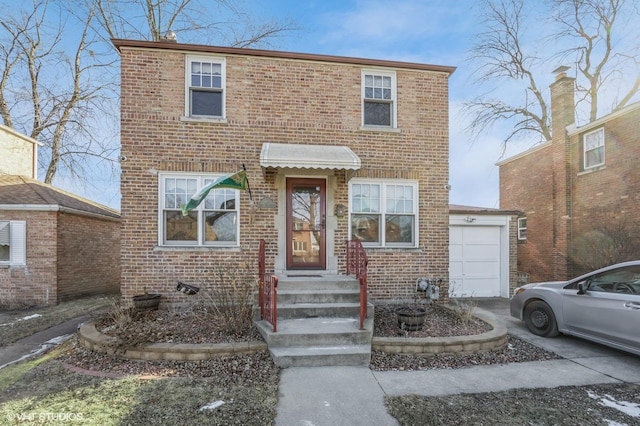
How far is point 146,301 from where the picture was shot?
665 cm

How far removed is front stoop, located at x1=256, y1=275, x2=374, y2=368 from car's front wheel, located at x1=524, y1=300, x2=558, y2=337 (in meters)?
3.29

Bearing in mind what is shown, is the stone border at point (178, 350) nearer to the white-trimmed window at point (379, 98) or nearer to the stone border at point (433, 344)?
the stone border at point (433, 344)

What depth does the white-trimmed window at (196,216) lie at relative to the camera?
Answer: 7277mm

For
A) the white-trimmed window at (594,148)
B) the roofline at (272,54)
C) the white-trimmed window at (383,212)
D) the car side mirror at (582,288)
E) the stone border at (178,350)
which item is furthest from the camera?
the white-trimmed window at (594,148)

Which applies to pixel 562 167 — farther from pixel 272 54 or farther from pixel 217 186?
pixel 217 186

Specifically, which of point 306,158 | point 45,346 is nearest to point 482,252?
point 306,158

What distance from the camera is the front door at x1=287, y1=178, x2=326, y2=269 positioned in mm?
7684

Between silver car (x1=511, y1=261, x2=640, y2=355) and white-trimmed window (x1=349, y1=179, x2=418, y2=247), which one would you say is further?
white-trimmed window (x1=349, y1=179, x2=418, y2=247)

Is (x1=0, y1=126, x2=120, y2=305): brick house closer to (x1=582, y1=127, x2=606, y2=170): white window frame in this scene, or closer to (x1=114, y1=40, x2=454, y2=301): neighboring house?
(x1=114, y1=40, x2=454, y2=301): neighboring house

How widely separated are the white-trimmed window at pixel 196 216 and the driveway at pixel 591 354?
625cm

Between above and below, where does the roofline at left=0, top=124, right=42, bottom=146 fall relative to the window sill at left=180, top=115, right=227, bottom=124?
above

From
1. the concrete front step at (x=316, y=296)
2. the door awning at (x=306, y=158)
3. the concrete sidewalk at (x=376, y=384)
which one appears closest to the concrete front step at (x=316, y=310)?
the concrete front step at (x=316, y=296)

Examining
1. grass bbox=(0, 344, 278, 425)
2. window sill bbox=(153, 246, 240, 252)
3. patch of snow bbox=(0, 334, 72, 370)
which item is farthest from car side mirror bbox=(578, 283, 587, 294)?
patch of snow bbox=(0, 334, 72, 370)

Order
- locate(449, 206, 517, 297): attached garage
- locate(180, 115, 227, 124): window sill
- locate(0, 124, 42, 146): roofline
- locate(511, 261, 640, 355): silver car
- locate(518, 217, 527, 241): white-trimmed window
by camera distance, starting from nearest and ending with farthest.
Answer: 1. locate(511, 261, 640, 355): silver car
2. locate(180, 115, 227, 124): window sill
3. locate(449, 206, 517, 297): attached garage
4. locate(0, 124, 42, 146): roofline
5. locate(518, 217, 527, 241): white-trimmed window
